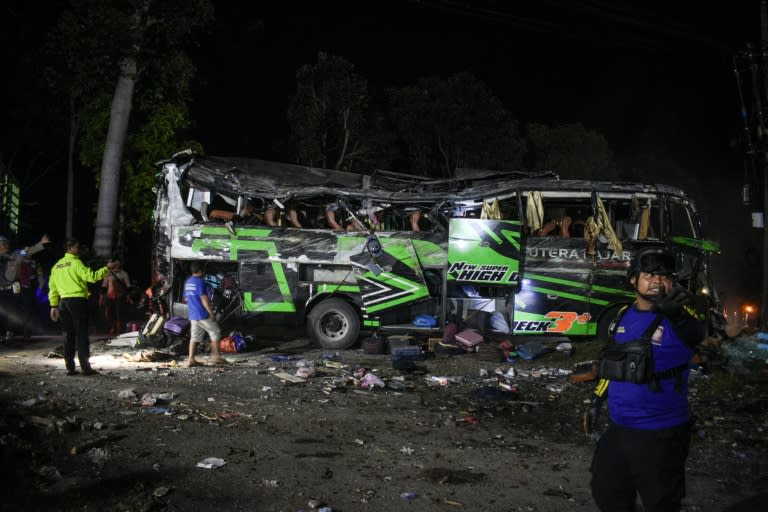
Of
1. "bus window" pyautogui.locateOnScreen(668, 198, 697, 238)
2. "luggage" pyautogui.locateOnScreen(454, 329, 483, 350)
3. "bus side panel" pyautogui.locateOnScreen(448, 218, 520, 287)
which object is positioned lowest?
"luggage" pyautogui.locateOnScreen(454, 329, 483, 350)

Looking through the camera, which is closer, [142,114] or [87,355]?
[87,355]

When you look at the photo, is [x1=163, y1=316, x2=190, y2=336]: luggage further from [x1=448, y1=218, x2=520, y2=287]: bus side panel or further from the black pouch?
the black pouch

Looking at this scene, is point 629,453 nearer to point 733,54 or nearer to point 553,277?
point 553,277

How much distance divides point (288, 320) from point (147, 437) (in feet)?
18.8

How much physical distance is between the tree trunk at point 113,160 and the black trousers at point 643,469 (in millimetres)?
14911

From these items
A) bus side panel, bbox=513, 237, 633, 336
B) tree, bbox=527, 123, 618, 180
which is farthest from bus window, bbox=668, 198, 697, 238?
tree, bbox=527, 123, 618, 180

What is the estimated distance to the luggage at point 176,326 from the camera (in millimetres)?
10477

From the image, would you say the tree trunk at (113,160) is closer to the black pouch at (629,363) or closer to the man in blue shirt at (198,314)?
the man in blue shirt at (198,314)

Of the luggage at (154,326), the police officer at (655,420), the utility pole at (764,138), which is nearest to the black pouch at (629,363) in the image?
the police officer at (655,420)

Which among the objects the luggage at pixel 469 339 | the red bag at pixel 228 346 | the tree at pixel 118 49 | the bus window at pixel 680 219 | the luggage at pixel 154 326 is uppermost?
the tree at pixel 118 49

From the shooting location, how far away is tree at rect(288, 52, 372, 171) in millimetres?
26281

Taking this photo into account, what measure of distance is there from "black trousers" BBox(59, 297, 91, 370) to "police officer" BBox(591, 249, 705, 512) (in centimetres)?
713

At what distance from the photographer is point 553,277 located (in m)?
11.1

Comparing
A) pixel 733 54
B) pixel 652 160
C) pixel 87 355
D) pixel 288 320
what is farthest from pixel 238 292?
pixel 652 160
